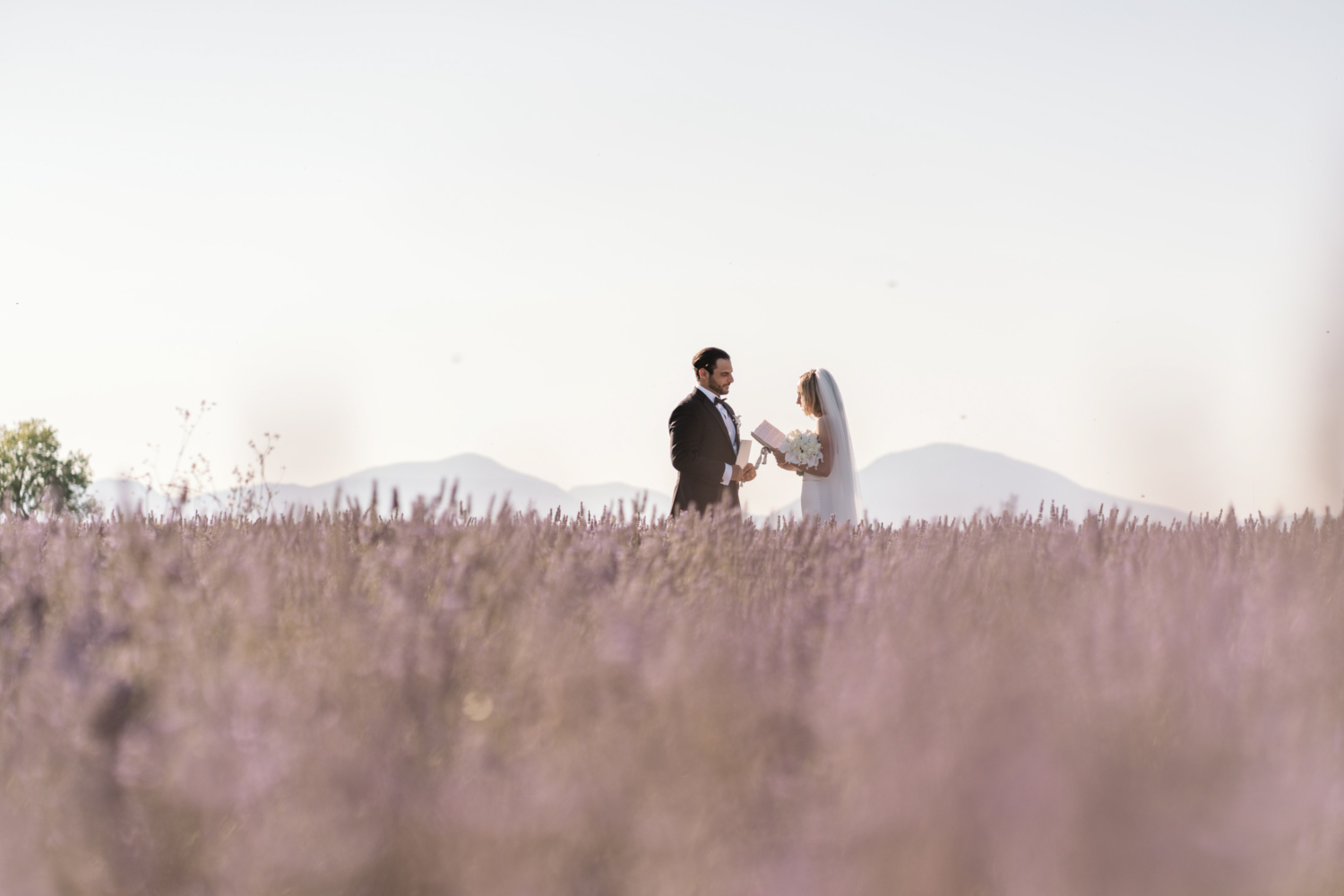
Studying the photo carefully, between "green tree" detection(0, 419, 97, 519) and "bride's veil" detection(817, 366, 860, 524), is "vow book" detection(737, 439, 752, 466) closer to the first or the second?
"bride's veil" detection(817, 366, 860, 524)

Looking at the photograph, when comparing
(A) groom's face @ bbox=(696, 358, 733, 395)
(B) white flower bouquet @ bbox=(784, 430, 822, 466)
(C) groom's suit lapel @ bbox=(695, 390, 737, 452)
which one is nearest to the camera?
(C) groom's suit lapel @ bbox=(695, 390, 737, 452)

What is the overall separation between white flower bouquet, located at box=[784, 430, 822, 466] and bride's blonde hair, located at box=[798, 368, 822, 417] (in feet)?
1.48

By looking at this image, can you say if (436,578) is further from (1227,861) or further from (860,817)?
(1227,861)

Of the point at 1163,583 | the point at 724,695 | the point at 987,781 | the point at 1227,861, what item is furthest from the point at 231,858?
the point at 1163,583

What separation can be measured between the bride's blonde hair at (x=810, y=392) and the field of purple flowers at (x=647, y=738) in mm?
6524

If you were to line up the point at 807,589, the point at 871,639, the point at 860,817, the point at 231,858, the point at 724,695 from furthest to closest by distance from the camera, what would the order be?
the point at 807,589, the point at 871,639, the point at 724,695, the point at 231,858, the point at 860,817

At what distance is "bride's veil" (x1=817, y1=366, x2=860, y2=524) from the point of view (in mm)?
8930

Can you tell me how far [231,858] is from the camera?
163cm

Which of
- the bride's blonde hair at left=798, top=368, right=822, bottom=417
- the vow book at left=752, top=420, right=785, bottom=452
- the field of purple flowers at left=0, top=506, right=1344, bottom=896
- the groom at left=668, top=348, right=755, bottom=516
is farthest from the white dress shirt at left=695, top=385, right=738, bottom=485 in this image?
the field of purple flowers at left=0, top=506, right=1344, bottom=896

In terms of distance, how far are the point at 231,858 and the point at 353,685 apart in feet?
1.21

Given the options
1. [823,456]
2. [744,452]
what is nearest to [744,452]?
[744,452]

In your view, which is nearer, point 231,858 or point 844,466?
point 231,858

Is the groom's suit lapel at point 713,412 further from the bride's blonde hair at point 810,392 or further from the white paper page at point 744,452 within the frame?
the bride's blonde hair at point 810,392

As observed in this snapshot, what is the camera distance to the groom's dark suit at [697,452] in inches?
306
